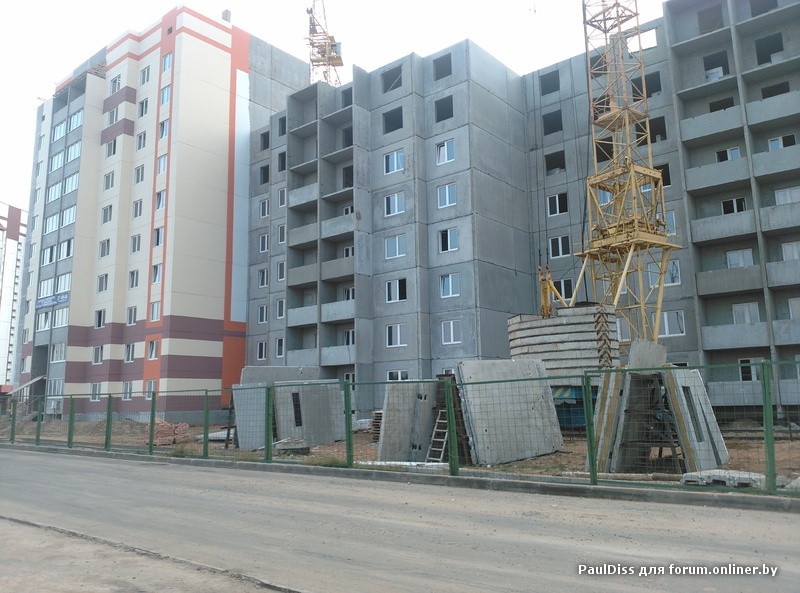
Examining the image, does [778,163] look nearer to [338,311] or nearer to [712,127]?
[712,127]

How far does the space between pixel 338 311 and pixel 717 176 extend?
70.6ft

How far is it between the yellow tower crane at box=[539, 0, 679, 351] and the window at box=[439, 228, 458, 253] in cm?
530

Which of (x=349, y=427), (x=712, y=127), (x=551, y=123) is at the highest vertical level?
(x=551, y=123)

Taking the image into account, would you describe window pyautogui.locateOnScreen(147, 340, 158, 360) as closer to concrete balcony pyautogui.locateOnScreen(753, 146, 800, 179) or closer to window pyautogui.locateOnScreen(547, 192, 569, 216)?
window pyautogui.locateOnScreen(547, 192, 569, 216)

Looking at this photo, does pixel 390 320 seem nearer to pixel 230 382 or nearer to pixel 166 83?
pixel 230 382

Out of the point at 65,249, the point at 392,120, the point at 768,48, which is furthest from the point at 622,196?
the point at 65,249

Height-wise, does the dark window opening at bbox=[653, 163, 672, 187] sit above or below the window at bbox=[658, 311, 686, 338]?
above

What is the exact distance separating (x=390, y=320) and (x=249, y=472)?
2274 centimetres

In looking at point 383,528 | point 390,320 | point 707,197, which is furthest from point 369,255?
point 383,528

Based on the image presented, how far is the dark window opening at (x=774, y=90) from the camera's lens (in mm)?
32812

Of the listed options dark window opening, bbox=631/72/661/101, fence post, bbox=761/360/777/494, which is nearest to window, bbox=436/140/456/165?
dark window opening, bbox=631/72/661/101

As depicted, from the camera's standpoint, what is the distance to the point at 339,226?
39625 mm

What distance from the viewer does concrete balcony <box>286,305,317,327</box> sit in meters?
40.3

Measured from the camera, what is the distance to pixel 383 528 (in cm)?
805
